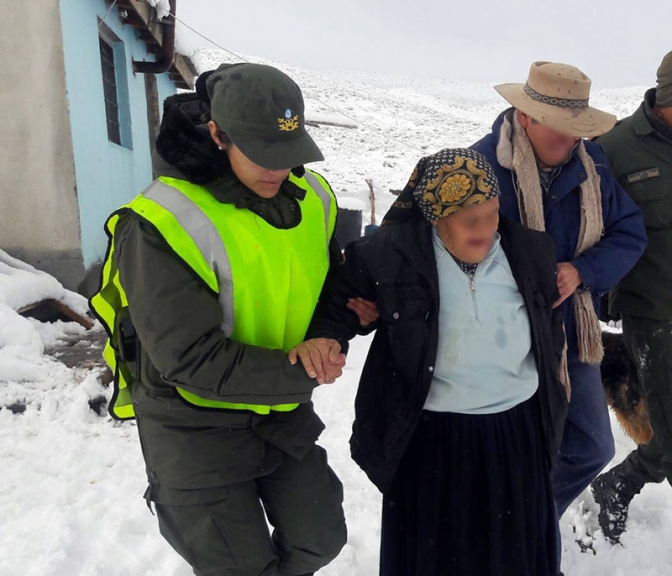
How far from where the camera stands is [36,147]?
530 centimetres

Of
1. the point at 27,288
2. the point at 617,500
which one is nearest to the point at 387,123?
the point at 27,288

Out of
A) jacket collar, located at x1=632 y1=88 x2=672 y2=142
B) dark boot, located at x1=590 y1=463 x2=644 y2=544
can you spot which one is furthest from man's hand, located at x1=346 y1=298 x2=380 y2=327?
dark boot, located at x1=590 y1=463 x2=644 y2=544

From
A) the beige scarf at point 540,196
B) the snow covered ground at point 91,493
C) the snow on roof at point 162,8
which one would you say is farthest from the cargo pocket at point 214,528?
the snow on roof at point 162,8

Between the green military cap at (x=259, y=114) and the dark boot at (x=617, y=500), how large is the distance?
224 centimetres

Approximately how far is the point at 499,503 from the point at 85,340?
13.9 ft

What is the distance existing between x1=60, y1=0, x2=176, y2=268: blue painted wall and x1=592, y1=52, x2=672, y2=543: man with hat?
16.3 ft

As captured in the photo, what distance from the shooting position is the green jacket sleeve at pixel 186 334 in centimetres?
147

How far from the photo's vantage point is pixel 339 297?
1.87 m

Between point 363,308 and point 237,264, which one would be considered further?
point 363,308

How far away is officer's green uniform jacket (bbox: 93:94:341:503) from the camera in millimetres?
1486

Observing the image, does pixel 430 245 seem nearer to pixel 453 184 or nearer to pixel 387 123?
pixel 453 184

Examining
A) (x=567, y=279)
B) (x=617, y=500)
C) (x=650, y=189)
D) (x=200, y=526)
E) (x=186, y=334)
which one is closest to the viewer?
(x=186, y=334)

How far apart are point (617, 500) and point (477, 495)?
1.28 metres

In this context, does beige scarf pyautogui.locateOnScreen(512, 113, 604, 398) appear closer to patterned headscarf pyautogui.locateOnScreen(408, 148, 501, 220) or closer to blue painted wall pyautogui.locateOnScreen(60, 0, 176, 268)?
patterned headscarf pyautogui.locateOnScreen(408, 148, 501, 220)
